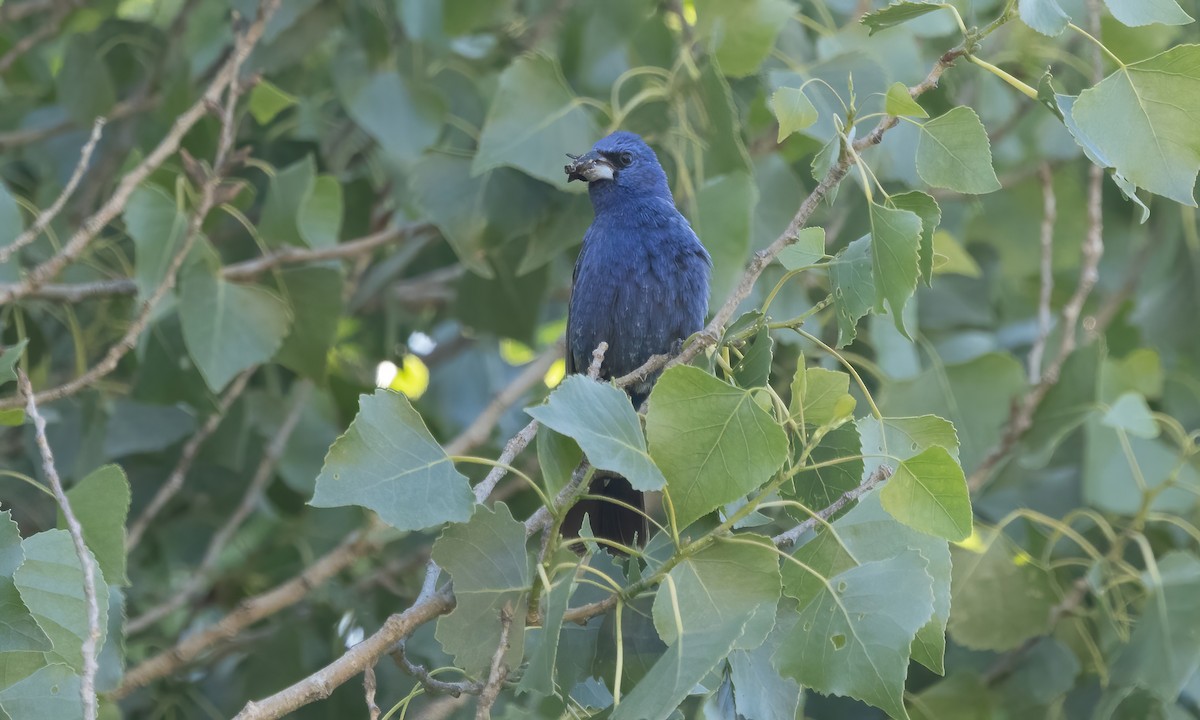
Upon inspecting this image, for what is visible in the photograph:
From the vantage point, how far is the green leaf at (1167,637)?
3135 millimetres

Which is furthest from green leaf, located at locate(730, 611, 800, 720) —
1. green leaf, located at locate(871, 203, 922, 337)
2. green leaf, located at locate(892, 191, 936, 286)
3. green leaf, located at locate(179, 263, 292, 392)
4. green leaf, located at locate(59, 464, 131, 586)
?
green leaf, located at locate(179, 263, 292, 392)

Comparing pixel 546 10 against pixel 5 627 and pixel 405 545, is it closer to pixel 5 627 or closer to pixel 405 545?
pixel 405 545

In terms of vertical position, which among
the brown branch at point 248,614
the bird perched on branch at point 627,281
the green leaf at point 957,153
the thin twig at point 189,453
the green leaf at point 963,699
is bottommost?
the green leaf at point 963,699

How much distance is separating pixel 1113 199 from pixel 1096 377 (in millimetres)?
1717

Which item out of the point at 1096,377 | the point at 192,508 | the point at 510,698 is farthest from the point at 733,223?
the point at 192,508

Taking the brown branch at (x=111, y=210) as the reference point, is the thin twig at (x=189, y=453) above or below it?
below

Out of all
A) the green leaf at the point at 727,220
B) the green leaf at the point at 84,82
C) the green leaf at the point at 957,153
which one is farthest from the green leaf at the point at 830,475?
the green leaf at the point at 84,82

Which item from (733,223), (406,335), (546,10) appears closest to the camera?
(733,223)

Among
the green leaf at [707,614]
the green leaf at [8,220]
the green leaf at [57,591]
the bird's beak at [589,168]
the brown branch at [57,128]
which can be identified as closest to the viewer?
the green leaf at [707,614]

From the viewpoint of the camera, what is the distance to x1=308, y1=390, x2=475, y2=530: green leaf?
2.03 metres

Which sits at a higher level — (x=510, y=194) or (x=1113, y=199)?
(x=510, y=194)

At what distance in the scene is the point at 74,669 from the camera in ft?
7.32

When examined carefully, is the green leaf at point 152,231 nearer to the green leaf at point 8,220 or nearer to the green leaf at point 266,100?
the green leaf at point 8,220

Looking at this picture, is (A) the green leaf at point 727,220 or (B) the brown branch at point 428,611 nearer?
(B) the brown branch at point 428,611
